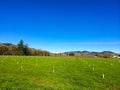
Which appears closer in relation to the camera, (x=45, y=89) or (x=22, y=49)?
(x=45, y=89)

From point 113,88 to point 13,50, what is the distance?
126 metres

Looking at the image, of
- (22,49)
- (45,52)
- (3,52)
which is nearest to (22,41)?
(22,49)

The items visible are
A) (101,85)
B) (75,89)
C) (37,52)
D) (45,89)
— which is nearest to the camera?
(45,89)

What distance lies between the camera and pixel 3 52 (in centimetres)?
14075

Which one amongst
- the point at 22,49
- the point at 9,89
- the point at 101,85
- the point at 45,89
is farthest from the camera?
the point at 22,49

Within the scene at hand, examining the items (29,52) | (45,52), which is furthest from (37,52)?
(29,52)

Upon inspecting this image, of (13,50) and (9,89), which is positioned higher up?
(13,50)

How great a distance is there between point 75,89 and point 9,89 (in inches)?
215

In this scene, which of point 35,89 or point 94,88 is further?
point 94,88

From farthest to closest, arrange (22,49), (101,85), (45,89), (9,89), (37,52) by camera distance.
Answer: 1. (37,52)
2. (22,49)
3. (101,85)
4. (45,89)
5. (9,89)

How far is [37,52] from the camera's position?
160 meters

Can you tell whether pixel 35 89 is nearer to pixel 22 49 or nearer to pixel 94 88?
pixel 94 88

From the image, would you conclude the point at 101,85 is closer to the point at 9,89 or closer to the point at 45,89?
the point at 45,89

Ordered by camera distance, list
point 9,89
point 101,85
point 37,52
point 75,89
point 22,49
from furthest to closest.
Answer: point 37,52, point 22,49, point 101,85, point 75,89, point 9,89
